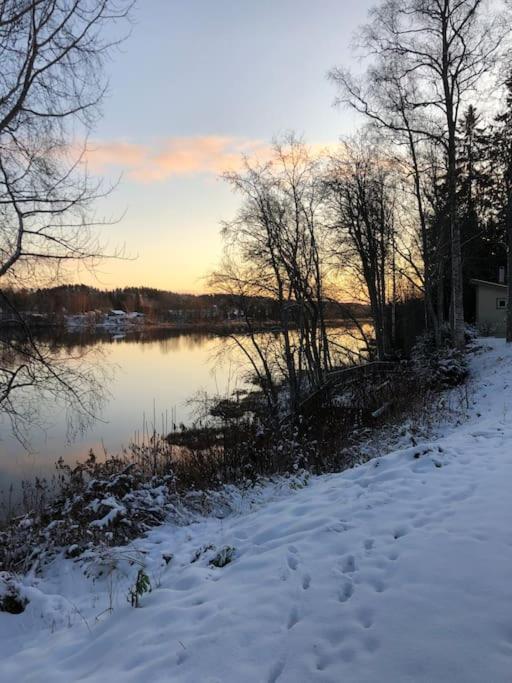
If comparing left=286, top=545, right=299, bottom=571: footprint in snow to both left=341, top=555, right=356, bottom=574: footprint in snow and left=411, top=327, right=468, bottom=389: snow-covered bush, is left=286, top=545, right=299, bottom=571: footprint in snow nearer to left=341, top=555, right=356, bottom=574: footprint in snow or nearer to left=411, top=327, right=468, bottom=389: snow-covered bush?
left=341, top=555, right=356, bottom=574: footprint in snow

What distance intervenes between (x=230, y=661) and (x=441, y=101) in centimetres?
1656

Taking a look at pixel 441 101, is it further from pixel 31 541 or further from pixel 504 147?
pixel 31 541

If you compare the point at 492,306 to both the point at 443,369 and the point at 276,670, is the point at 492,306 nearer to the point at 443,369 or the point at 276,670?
the point at 443,369

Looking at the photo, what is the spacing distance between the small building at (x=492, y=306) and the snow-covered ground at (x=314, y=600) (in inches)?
987

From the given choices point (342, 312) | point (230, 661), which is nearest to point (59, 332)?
point (230, 661)

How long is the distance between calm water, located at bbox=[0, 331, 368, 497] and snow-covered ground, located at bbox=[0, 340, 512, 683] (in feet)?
12.9

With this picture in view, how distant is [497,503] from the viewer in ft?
13.5

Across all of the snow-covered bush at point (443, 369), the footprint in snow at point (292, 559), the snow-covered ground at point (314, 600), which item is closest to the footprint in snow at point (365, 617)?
A: the snow-covered ground at point (314, 600)

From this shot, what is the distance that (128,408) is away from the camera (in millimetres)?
21109

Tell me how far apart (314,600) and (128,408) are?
749 inches

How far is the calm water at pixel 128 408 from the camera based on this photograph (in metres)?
11.8

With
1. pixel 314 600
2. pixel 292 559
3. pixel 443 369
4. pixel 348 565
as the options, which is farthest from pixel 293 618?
pixel 443 369

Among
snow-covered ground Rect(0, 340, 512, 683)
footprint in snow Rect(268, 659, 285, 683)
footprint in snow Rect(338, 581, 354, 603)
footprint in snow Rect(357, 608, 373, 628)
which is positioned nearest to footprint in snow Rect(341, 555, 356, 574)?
snow-covered ground Rect(0, 340, 512, 683)

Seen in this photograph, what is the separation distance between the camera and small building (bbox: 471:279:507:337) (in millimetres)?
27703
